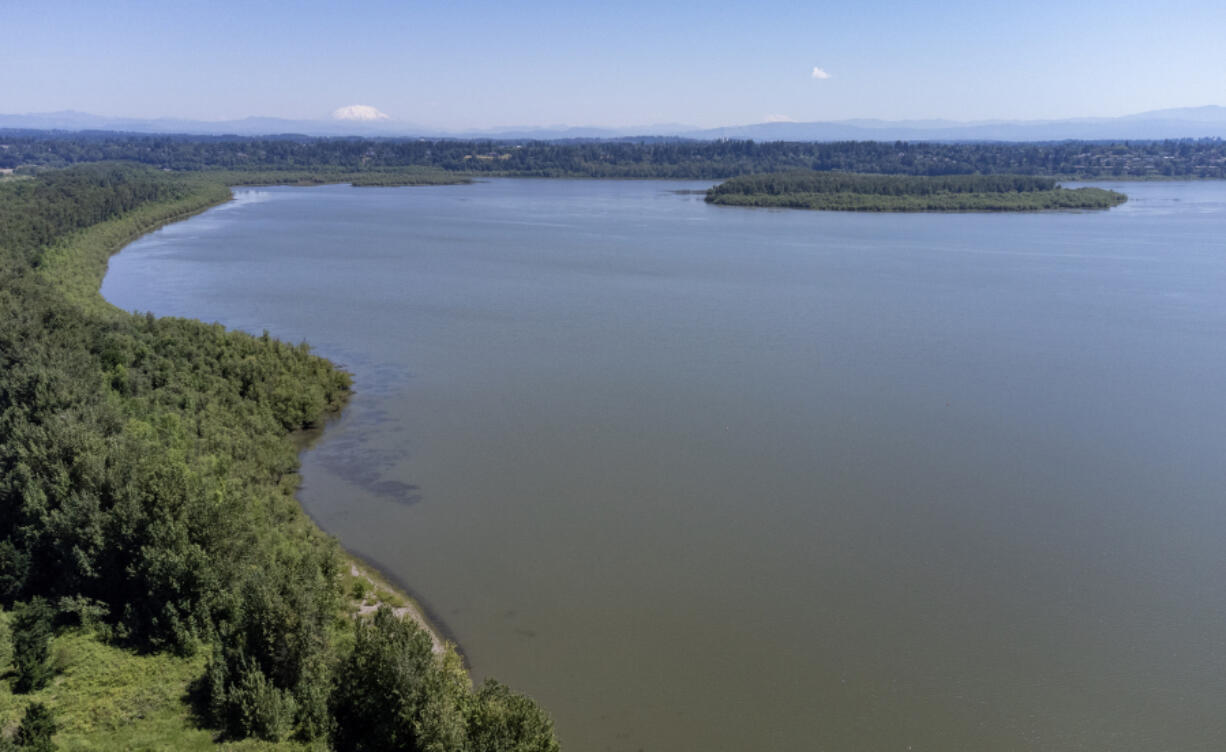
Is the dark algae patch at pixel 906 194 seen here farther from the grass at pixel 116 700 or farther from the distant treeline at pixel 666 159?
the grass at pixel 116 700

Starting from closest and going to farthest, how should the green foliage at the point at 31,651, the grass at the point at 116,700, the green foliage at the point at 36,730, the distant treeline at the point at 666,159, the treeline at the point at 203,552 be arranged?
the green foliage at the point at 36,730 < the grass at the point at 116,700 < the treeline at the point at 203,552 < the green foliage at the point at 31,651 < the distant treeline at the point at 666,159

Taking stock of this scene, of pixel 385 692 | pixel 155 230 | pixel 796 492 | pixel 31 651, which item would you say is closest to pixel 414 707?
pixel 385 692

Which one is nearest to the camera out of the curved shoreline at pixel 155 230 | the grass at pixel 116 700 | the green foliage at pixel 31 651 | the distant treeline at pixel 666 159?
the grass at pixel 116 700

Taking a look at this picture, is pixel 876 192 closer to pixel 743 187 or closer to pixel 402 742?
pixel 743 187

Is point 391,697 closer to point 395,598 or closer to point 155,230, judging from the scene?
point 395,598

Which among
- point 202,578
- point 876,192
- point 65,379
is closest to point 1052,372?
point 202,578

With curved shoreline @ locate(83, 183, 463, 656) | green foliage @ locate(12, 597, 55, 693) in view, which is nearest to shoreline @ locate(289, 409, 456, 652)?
curved shoreline @ locate(83, 183, 463, 656)

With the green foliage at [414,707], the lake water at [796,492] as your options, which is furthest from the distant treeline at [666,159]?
the green foliage at [414,707]
